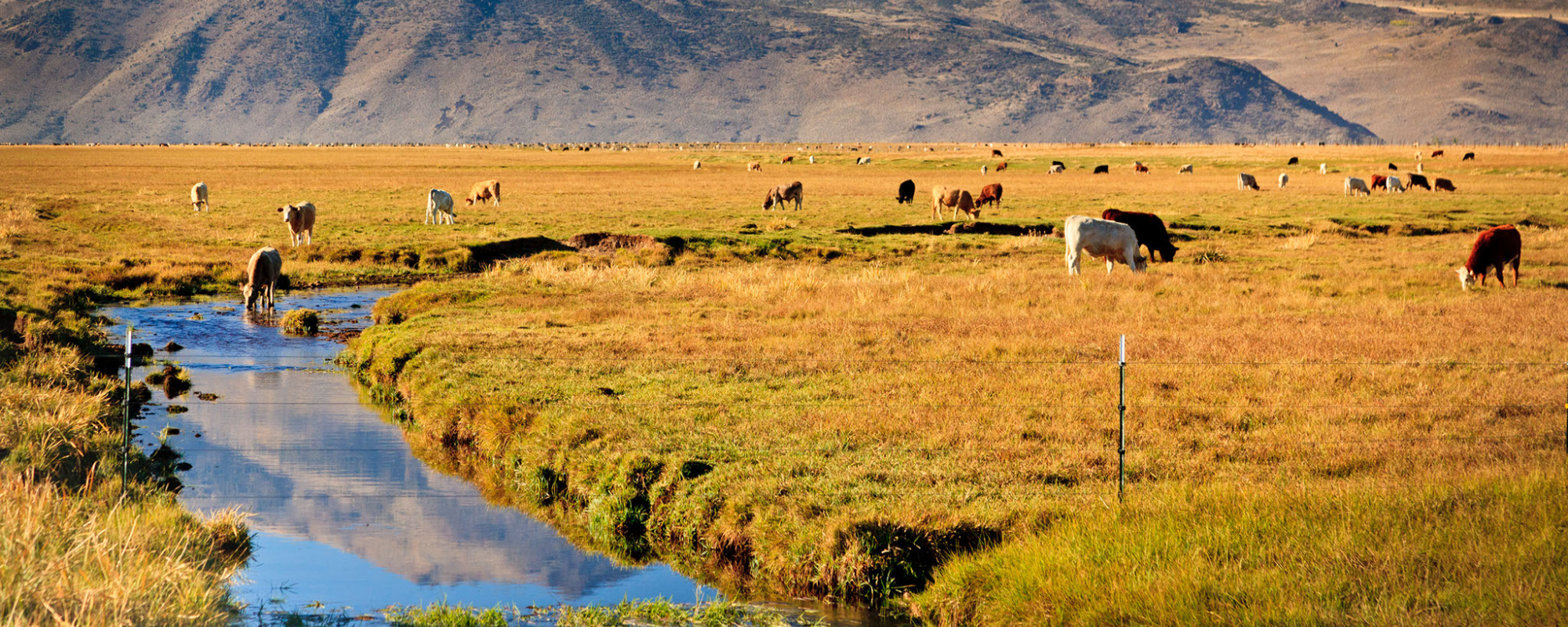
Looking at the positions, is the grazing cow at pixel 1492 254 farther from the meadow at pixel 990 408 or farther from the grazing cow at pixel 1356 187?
the grazing cow at pixel 1356 187

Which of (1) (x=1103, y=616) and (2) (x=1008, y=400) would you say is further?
(2) (x=1008, y=400)

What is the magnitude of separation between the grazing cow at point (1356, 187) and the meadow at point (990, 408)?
2838 cm

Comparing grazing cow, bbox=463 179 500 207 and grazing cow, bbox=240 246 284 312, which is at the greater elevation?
grazing cow, bbox=463 179 500 207

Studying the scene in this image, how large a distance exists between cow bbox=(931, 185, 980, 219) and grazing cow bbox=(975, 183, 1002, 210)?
1445mm

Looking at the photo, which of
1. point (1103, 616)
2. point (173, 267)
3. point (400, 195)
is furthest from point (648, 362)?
point (400, 195)

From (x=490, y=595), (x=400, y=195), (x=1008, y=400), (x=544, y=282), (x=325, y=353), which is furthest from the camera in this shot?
(x=400, y=195)

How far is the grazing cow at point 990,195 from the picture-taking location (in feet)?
168

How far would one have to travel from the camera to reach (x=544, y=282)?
2914cm

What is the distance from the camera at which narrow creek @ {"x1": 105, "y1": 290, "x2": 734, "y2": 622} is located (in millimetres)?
10945

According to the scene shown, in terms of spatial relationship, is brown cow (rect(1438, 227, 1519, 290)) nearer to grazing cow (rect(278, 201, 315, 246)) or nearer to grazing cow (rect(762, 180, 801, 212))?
grazing cow (rect(278, 201, 315, 246))

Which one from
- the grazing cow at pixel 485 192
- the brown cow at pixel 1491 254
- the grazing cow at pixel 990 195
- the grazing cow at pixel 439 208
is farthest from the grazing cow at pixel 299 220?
the brown cow at pixel 1491 254

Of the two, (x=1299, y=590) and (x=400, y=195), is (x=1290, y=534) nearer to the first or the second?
(x=1299, y=590)

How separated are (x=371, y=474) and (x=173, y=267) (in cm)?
2162

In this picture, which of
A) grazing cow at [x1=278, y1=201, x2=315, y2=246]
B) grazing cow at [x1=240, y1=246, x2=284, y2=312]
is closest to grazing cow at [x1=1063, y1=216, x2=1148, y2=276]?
grazing cow at [x1=240, y1=246, x2=284, y2=312]
